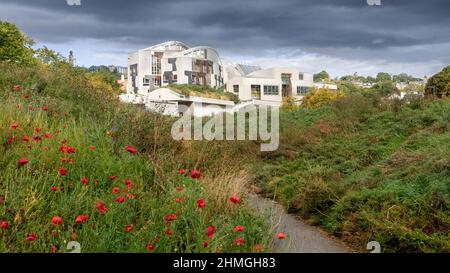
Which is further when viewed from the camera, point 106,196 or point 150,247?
point 106,196

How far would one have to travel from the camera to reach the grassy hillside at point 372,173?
5.48 m

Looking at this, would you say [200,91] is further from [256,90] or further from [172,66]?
[256,90]

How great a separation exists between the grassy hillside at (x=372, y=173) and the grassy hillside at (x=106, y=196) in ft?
5.31

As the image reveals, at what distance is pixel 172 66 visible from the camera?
11250 mm

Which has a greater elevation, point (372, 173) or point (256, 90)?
point (256, 90)

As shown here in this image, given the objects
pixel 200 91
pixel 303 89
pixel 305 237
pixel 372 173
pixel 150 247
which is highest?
pixel 303 89

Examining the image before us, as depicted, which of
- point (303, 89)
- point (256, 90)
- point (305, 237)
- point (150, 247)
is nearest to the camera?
point (150, 247)

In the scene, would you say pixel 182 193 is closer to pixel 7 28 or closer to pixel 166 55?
pixel 166 55

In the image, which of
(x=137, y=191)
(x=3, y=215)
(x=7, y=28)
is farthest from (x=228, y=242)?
(x=7, y=28)

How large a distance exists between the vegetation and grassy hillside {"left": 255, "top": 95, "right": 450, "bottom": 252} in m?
2.13

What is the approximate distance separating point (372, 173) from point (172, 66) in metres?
5.64

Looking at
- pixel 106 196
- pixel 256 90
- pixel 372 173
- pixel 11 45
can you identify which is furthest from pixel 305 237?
pixel 11 45

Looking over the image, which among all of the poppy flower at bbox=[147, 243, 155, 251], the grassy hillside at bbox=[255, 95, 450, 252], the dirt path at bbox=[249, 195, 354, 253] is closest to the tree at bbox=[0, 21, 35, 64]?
the grassy hillside at bbox=[255, 95, 450, 252]

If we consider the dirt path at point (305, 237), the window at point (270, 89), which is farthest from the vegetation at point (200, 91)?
the dirt path at point (305, 237)
